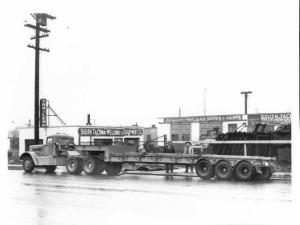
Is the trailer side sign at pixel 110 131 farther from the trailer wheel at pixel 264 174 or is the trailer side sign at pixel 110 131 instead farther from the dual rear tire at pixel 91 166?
the trailer wheel at pixel 264 174

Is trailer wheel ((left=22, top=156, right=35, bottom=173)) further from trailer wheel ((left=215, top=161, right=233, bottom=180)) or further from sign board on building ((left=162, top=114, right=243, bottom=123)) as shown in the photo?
sign board on building ((left=162, top=114, right=243, bottom=123))

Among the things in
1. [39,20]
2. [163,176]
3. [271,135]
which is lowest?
[163,176]

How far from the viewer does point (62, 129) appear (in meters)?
A: 48.4

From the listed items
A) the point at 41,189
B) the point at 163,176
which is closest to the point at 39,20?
the point at 163,176

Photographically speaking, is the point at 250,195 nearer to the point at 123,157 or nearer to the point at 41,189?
the point at 41,189

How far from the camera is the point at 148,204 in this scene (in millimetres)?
12461

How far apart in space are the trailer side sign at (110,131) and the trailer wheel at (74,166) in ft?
73.1

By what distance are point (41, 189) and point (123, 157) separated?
319 inches

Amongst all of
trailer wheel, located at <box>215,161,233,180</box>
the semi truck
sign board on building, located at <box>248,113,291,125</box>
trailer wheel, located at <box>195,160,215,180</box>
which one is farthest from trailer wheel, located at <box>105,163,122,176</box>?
sign board on building, located at <box>248,113,291,125</box>

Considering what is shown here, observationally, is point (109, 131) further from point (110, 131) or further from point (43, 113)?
point (43, 113)

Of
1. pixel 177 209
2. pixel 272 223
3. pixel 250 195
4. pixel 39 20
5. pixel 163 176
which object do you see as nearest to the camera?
pixel 272 223

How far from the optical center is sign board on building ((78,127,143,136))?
48.4 metres

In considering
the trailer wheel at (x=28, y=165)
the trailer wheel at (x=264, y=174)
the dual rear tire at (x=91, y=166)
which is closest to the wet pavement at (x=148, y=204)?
the trailer wheel at (x=264, y=174)

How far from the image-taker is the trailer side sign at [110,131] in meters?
48.4
